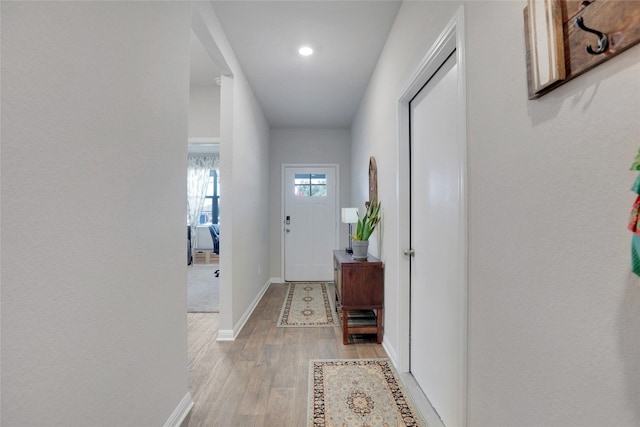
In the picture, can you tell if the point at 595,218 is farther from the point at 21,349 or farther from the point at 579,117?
the point at 21,349

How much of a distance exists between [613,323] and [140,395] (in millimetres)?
1577

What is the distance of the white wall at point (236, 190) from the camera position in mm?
2627

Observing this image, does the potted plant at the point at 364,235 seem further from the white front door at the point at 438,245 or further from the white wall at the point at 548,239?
the white wall at the point at 548,239

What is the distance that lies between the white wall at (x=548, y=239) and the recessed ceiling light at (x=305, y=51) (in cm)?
152

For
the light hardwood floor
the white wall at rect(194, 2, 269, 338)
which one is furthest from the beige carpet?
the white wall at rect(194, 2, 269, 338)

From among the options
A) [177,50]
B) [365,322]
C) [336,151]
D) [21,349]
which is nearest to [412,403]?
[365,322]

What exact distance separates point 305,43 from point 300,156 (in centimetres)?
250

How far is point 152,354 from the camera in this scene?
132cm

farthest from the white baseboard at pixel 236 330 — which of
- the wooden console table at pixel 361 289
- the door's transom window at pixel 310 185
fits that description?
the door's transom window at pixel 310 185

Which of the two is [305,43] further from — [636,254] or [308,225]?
[308,225]

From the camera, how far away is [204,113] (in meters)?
3.56

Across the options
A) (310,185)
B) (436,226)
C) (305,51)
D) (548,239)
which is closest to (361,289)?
(436,226)

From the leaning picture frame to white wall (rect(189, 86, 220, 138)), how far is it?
10.9 ft

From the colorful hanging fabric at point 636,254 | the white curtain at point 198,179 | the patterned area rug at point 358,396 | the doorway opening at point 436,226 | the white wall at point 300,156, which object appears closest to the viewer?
the colorful hanging fabric at point 636,254
